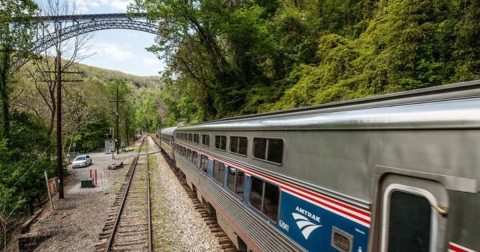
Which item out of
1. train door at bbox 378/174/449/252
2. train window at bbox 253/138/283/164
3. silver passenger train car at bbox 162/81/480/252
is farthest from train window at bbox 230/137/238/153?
train door at bbox 378/174/449/252

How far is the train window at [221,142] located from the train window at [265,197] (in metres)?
2.28

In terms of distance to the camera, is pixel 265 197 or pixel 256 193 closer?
pixel 265 197

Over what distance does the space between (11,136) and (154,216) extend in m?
12.8

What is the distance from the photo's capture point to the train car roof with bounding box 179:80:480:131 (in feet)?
6.14

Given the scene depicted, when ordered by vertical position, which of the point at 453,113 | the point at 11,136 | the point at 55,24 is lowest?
the point at 11,136

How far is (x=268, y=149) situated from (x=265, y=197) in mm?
873

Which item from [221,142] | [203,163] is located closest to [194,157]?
[203,163]

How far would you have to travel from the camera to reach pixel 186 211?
1025cm

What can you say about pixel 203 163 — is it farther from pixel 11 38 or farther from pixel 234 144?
pixel 11 38

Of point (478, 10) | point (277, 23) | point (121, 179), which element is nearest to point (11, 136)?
point (121, 179)

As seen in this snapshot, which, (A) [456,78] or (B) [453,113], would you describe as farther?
(A) [456,78]

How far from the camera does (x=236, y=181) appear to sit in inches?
247

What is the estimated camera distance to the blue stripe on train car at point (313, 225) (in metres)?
2.66

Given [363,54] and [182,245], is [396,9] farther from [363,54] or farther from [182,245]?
[182,245]
